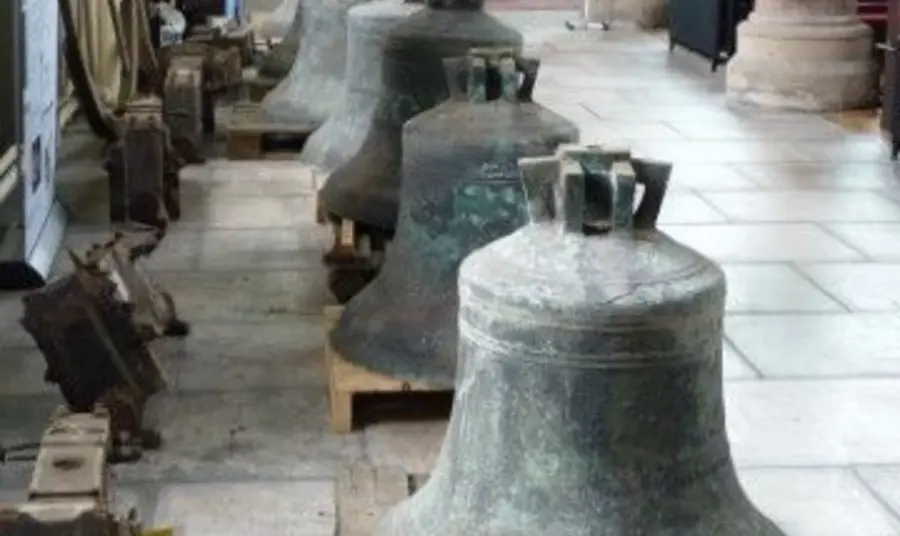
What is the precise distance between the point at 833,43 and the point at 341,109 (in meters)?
3.64

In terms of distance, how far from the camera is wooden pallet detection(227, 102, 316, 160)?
7238 mm

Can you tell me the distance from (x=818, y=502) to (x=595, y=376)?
1373 millimetres

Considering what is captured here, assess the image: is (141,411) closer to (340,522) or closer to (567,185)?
(340,522)

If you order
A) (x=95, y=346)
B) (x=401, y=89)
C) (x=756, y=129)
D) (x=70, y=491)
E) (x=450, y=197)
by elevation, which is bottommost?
(x=756, y=129)

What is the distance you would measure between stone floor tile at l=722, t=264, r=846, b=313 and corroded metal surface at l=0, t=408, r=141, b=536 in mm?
2668

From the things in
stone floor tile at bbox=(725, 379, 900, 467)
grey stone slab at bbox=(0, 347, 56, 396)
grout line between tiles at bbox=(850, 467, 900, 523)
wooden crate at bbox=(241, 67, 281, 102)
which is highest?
wooden crate at bbox=(241, 67, 281, 102)

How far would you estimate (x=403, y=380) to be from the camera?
4023 mm

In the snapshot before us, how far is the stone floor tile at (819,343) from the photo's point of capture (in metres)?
4.59

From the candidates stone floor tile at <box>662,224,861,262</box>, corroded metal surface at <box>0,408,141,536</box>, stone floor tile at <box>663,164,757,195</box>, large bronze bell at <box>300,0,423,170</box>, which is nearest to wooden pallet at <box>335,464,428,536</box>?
corroded metal surface at <box>0,408,141,536</box>

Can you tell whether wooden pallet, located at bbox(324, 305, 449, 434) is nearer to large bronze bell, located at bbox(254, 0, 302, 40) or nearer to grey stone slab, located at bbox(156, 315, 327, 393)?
grey stone slab, located at bbox(156, 315, 327, 393)

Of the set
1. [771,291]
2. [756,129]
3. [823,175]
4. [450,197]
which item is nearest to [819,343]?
[771,291]

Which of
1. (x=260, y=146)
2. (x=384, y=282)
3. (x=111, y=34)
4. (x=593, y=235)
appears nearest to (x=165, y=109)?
(x=260, y=146)

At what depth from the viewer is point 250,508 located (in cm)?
356

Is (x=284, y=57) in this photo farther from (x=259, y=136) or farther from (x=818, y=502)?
(x=818, y=502)
